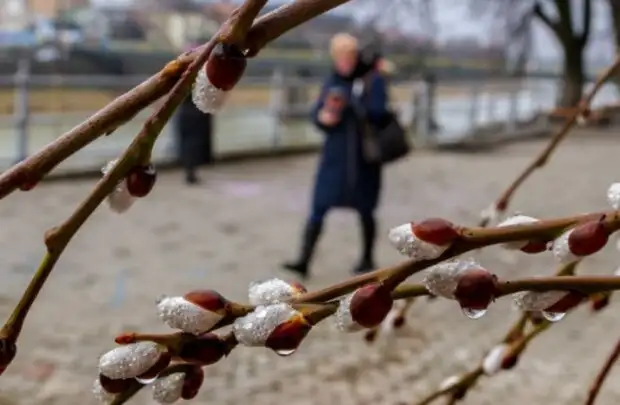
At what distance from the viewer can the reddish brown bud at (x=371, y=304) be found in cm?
36

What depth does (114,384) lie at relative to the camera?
1.26 ft

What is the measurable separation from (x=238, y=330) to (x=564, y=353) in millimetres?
2751

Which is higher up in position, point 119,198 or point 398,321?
point 119,198

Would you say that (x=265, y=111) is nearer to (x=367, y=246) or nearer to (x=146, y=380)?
(x=367, y=246)

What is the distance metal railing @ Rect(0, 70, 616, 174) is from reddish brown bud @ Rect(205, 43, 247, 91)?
3395 mm

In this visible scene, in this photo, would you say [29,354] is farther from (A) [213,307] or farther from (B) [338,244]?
(A) [213,307]

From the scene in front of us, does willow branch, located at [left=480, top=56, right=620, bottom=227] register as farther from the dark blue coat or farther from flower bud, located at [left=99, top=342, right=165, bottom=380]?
the dark blue coat

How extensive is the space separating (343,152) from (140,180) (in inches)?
131

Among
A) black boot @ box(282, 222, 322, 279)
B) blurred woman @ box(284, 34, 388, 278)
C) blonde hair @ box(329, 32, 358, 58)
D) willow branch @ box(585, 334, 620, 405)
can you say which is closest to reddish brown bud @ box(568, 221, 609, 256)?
willow branch @ box(585, 334, 620, 405)

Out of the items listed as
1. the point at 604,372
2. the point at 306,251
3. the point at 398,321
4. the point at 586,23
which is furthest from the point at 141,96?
the point at 586,23

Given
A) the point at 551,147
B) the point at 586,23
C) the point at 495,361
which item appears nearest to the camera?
the point at 495,361

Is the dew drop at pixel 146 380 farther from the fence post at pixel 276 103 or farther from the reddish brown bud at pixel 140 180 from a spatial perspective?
the fence post at pixel 276 103

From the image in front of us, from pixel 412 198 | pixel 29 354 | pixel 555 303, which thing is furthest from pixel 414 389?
pixel 412 198

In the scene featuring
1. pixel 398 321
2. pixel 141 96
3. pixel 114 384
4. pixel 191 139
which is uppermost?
pixel 141 96
